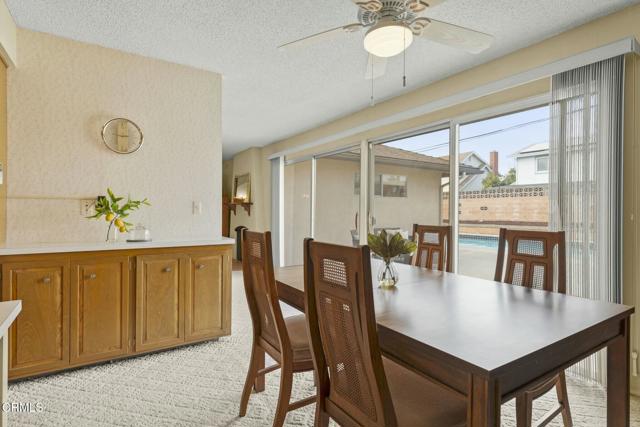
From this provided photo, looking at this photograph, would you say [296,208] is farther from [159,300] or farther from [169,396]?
[169,396]

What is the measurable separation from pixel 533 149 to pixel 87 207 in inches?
143

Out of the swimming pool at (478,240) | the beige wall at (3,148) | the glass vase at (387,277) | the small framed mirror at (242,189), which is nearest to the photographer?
the glass vase at (387,277)

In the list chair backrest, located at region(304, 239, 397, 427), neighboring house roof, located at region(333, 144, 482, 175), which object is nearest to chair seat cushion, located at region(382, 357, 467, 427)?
chair backrest, located at region(304, 239, 397, 427)

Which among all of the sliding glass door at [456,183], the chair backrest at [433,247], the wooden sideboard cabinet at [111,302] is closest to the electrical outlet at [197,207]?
the wooden sideboard cabinet at [111,302]

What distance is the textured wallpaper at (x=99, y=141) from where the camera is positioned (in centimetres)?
261

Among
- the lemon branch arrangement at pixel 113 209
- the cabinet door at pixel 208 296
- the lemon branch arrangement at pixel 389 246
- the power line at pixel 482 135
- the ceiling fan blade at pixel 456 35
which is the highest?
the ceiling fan blade at pixel 456 35

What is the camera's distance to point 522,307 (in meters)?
1.48

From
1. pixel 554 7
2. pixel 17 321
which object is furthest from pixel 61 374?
pixel 554 7

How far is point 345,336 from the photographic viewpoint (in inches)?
48.4

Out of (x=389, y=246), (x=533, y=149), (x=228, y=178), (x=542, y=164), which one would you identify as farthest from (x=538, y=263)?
(x=228, y=178)

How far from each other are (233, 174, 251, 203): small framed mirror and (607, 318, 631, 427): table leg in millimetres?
6259

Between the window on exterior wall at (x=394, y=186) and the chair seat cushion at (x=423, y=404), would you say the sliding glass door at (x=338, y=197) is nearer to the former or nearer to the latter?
the window on exterior wall at (x=394, y=186)

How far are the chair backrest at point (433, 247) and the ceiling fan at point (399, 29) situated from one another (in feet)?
4.04

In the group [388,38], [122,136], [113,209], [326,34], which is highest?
[326,34]
